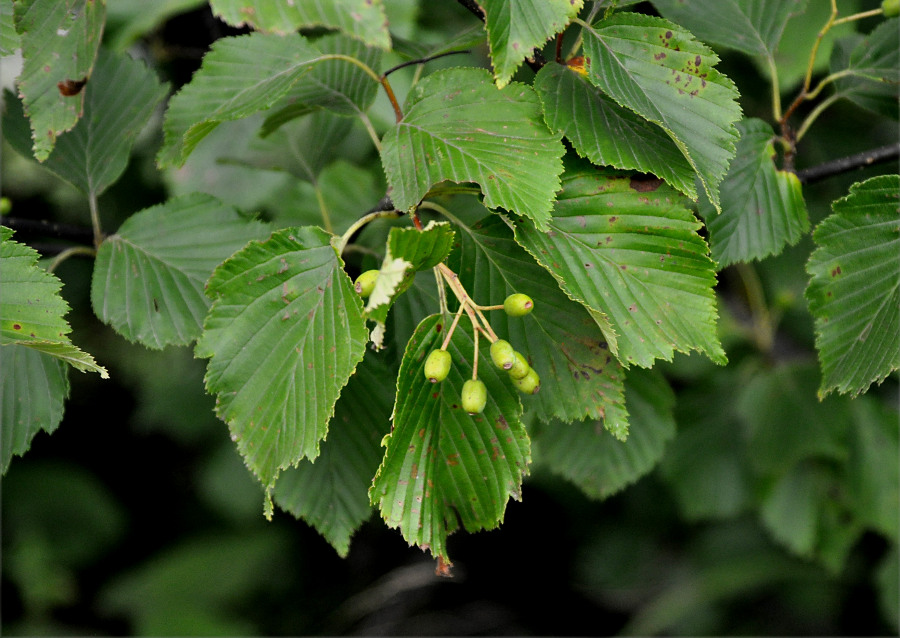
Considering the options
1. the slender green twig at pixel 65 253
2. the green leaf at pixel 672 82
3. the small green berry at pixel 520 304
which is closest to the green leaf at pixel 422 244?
the small green berry at pixel 520 304

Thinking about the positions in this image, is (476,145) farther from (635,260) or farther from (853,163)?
(853,163)

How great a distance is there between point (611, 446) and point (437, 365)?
0.75 metres

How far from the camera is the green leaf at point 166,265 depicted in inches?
39.9

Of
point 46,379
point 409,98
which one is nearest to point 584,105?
point 409,98

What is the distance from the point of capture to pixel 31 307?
857mm

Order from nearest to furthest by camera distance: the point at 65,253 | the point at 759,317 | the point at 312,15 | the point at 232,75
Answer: the point at 312,15 < the point at 232,75 < the point at 65,253 < the point at 759,317

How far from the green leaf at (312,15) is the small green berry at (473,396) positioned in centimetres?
38

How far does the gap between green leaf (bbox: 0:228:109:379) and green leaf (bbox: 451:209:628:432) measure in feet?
1.70

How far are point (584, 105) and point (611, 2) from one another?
0.51 ft

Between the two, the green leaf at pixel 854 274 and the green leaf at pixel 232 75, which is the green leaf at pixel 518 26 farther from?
the green leaf at pixel 854 274

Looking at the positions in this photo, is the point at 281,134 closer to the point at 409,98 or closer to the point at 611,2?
the point at 409,98

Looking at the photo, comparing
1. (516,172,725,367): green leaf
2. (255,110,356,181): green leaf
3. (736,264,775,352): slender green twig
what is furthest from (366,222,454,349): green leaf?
(736,264,775,352): slender green twig

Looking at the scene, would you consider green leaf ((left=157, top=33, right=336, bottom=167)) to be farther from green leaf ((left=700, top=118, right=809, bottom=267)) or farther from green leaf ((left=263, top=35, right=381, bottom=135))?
green leaf ((left=700, top=118, right=809, bottom=267))

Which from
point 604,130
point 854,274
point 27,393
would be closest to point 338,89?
point 604,130
